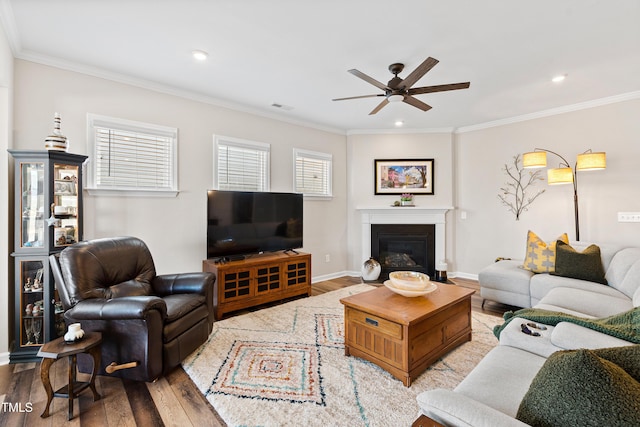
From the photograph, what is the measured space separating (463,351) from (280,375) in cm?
160

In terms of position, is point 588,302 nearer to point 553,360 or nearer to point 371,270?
point 553,360

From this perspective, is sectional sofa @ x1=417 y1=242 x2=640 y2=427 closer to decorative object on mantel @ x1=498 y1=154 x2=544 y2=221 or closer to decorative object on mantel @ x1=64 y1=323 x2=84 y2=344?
decorative object on mantel @ x1=498 y1=154 x2=544 y2=221

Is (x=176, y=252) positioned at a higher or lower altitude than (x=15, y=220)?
lower

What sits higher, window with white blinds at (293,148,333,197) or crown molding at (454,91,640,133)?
crown molding at (454,91,640,133)

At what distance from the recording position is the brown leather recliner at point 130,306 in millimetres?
2057

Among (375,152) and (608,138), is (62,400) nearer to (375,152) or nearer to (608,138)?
(375,152)

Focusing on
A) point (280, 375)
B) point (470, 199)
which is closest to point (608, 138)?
point (470, 199)

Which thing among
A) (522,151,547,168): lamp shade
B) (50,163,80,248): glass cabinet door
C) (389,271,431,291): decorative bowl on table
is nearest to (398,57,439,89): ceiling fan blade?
(389,271,431,291): decorative bowl on table

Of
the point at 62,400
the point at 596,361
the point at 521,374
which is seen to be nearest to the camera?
the point at 596,361

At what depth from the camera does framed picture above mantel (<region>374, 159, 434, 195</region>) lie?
521 cm

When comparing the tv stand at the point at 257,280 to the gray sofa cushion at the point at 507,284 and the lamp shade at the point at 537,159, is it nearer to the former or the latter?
the gray sofa cushion at the point at 507,284

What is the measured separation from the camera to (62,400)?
1.95 meters

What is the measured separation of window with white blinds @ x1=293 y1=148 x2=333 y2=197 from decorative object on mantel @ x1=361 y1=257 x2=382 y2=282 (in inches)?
52.8

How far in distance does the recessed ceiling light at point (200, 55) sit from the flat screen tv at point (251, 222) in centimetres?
140
